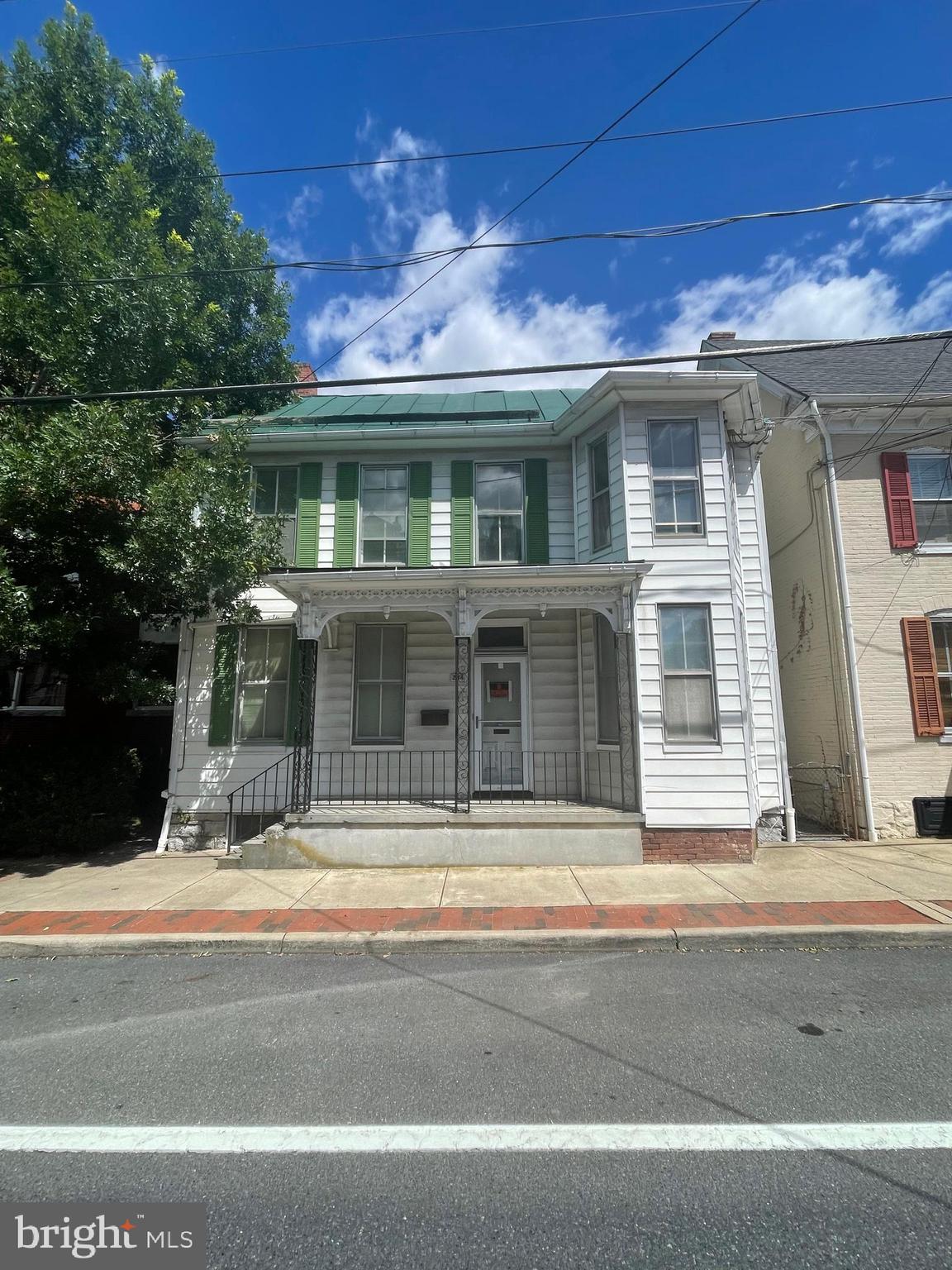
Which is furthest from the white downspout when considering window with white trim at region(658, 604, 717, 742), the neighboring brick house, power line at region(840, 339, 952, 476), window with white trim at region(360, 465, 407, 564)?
window with white trim at region(360, 465, 407, 564)

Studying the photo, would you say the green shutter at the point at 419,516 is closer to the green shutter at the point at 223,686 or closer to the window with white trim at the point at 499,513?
the window with white trim at the point at 499,513

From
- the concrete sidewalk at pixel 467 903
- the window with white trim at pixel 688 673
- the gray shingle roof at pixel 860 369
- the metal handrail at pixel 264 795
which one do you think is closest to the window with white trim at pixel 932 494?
the gray shingle roof at pixel 860 369

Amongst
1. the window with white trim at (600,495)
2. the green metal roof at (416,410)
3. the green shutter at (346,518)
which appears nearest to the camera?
the window with white trim at (600,495)

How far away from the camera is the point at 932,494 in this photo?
1045 centimetres

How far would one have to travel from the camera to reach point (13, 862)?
8.75 m

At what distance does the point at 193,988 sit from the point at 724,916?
466 cm

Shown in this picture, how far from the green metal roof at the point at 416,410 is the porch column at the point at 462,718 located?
453 centimetres

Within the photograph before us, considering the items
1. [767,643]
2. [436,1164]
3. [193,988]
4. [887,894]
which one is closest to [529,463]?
[767,643]

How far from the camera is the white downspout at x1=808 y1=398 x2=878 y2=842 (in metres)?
9.69

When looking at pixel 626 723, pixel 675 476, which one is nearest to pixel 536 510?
pixel 675 476

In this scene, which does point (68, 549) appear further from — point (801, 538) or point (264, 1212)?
point (801, 538)

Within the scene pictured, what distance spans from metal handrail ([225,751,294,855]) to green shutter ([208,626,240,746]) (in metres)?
0.80

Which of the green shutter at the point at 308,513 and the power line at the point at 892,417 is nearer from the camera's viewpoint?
the power line at the point at 892,417

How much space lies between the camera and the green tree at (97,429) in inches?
305
